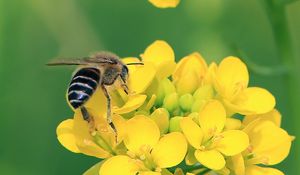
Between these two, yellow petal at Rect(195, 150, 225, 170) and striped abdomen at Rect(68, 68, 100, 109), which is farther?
striped abdomen at Rect(68, 68, 100, 109)

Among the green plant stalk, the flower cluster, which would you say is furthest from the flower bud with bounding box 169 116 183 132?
the green plant stalk

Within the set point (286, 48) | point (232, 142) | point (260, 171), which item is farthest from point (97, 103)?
point (286, 48)

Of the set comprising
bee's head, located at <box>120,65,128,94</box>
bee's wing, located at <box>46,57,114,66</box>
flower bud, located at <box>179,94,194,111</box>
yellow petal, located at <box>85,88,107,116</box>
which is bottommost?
flower bud, located at <box>179,94,194,111</box>

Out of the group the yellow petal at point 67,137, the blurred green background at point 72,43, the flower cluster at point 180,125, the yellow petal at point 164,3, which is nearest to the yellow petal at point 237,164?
the flower cluster at point 180,125

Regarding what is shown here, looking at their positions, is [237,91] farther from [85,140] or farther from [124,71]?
[85,140]

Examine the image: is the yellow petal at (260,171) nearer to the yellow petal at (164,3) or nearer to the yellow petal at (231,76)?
the yellow petal at (231,76)

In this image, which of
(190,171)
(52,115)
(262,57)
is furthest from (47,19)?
(190,171)

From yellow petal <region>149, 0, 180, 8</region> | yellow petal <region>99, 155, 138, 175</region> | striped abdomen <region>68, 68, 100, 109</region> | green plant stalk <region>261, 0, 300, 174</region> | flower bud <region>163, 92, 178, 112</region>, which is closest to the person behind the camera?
yellow petal <region>99, 155, 138, 175</region>

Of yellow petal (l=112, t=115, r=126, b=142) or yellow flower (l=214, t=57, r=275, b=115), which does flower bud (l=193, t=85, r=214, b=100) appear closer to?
yellow flower (l=214, t=57, r=275, b=115)
